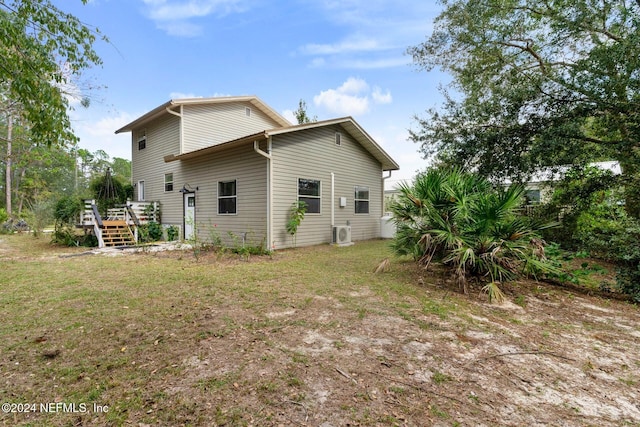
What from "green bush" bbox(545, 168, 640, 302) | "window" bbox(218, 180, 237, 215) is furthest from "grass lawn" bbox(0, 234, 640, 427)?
"window" bbox(218, 180, 237, 215)

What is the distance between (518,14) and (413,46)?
9.43 feet

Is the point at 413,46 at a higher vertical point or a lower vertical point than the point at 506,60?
higher

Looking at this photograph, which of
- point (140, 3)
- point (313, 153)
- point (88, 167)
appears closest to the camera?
point (140, 3)

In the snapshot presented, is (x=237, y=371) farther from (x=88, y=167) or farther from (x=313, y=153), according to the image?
(x=88, y=167)

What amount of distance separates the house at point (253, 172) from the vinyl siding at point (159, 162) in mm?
43

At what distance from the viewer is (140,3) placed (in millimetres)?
7363

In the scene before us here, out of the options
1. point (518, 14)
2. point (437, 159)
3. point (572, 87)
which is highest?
point (518, 14)

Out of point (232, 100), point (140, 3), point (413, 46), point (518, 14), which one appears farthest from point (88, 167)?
point (518, 14)

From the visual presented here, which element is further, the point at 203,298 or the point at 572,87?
the point at 572,87

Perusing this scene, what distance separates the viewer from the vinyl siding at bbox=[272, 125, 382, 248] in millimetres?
9422

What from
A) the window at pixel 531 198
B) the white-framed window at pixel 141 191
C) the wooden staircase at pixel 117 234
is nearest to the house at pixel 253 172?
the white-framed window at pixel 141 191

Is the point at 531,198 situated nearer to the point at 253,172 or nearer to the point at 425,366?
the point at 425,366

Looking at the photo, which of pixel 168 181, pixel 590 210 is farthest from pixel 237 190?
pixel 590 210

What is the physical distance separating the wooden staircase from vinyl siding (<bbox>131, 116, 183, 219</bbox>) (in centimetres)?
176
